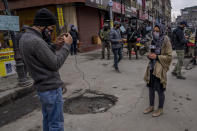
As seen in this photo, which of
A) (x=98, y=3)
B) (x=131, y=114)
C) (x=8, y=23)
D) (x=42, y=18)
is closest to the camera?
(x=42, y=18)

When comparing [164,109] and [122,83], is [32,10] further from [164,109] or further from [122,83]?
[164,109]

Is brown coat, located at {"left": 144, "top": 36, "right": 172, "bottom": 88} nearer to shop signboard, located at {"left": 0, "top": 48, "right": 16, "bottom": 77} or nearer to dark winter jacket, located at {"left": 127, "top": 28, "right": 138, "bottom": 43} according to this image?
shop signboard, located at {"left": 0, "top": 48, "right": 16, "bottom": 77}

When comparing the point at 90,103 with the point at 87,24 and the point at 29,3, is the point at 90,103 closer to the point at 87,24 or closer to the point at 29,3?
the point at 87,24

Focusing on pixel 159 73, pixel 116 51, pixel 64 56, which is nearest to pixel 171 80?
pixel 116 51

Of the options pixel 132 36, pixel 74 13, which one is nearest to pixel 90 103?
pixel 132 36

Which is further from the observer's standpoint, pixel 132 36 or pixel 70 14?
pixel 70 14

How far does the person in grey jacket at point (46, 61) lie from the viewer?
1901mm

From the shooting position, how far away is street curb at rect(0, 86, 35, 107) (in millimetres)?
4559

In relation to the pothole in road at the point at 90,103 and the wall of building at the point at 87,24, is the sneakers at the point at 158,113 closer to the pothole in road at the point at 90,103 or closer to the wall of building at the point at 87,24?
the pothole in road at the point at 90,103

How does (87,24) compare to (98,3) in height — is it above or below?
below

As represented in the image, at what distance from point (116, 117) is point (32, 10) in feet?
43.2

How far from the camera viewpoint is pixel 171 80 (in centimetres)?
586

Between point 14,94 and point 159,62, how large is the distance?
3943mm

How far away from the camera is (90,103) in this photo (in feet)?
14.2
